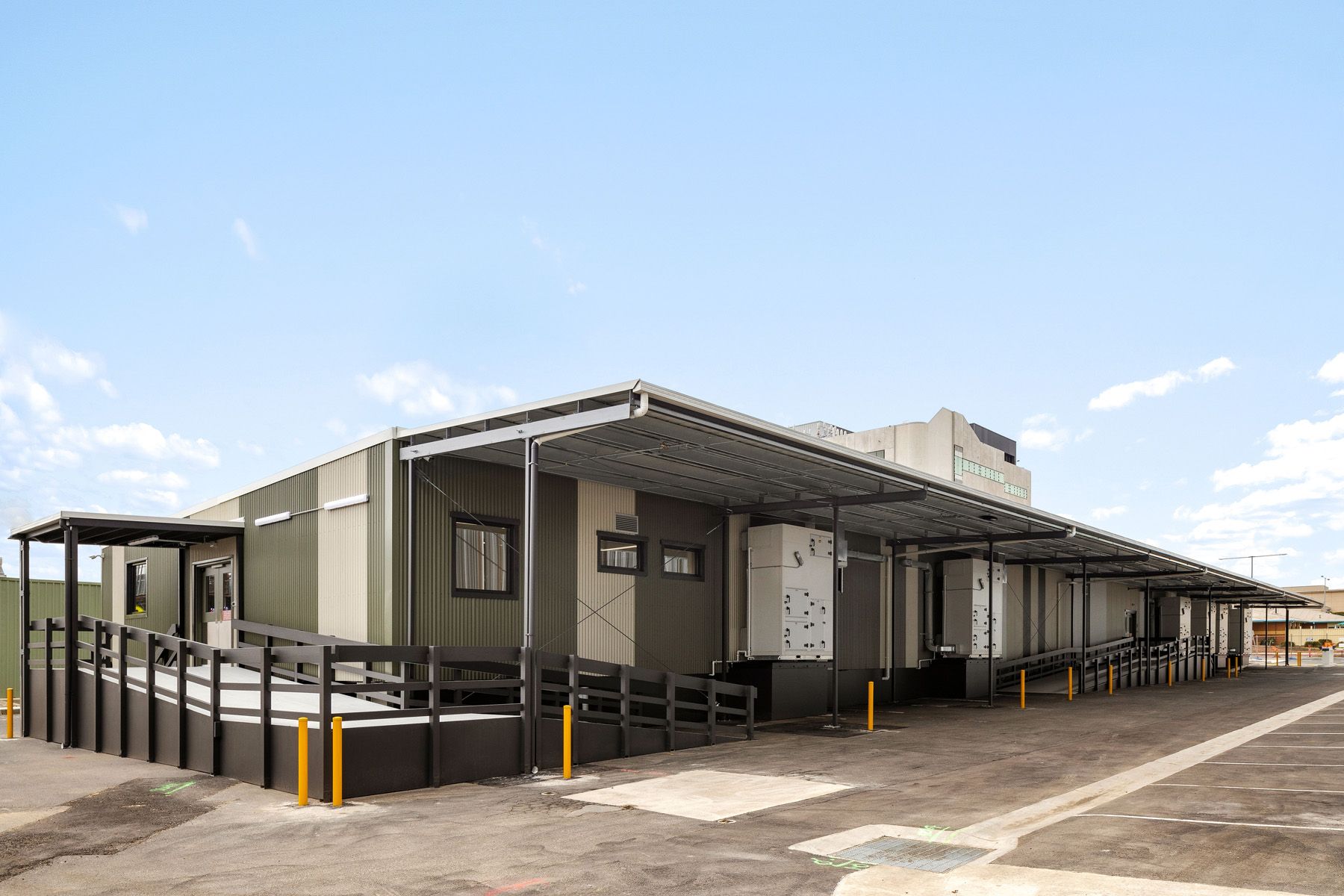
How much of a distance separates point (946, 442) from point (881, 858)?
63.5 m

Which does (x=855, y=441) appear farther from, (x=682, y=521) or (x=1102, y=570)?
(x=682, y=521)

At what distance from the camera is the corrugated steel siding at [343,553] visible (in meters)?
16.6

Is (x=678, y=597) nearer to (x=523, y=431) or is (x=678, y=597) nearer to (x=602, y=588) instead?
(x=602, y=588)

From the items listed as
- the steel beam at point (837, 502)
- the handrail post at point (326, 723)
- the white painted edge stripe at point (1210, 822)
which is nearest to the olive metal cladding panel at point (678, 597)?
A: the steel beam at point (837, 502)

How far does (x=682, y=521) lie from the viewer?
21672mm

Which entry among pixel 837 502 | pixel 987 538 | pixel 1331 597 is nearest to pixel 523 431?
pixel 837 502


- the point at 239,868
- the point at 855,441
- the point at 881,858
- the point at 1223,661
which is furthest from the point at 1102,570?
the point at 239,868

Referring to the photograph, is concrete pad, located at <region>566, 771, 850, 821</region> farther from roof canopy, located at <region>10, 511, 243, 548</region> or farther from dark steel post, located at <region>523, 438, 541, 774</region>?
roof canopy, located at <region>10, 511, 243, 548</region>

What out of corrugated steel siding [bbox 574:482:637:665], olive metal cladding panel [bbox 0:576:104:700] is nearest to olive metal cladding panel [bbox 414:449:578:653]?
corrugated steel siding [bbox 574:482:637:665]

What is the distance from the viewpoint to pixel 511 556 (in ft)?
57.9

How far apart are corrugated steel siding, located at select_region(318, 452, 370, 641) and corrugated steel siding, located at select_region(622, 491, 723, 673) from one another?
5563mm

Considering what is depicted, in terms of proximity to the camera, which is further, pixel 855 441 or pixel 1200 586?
pixel 855 441

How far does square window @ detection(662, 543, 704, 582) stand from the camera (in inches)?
838

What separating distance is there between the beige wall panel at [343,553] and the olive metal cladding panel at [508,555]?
1025 mm
